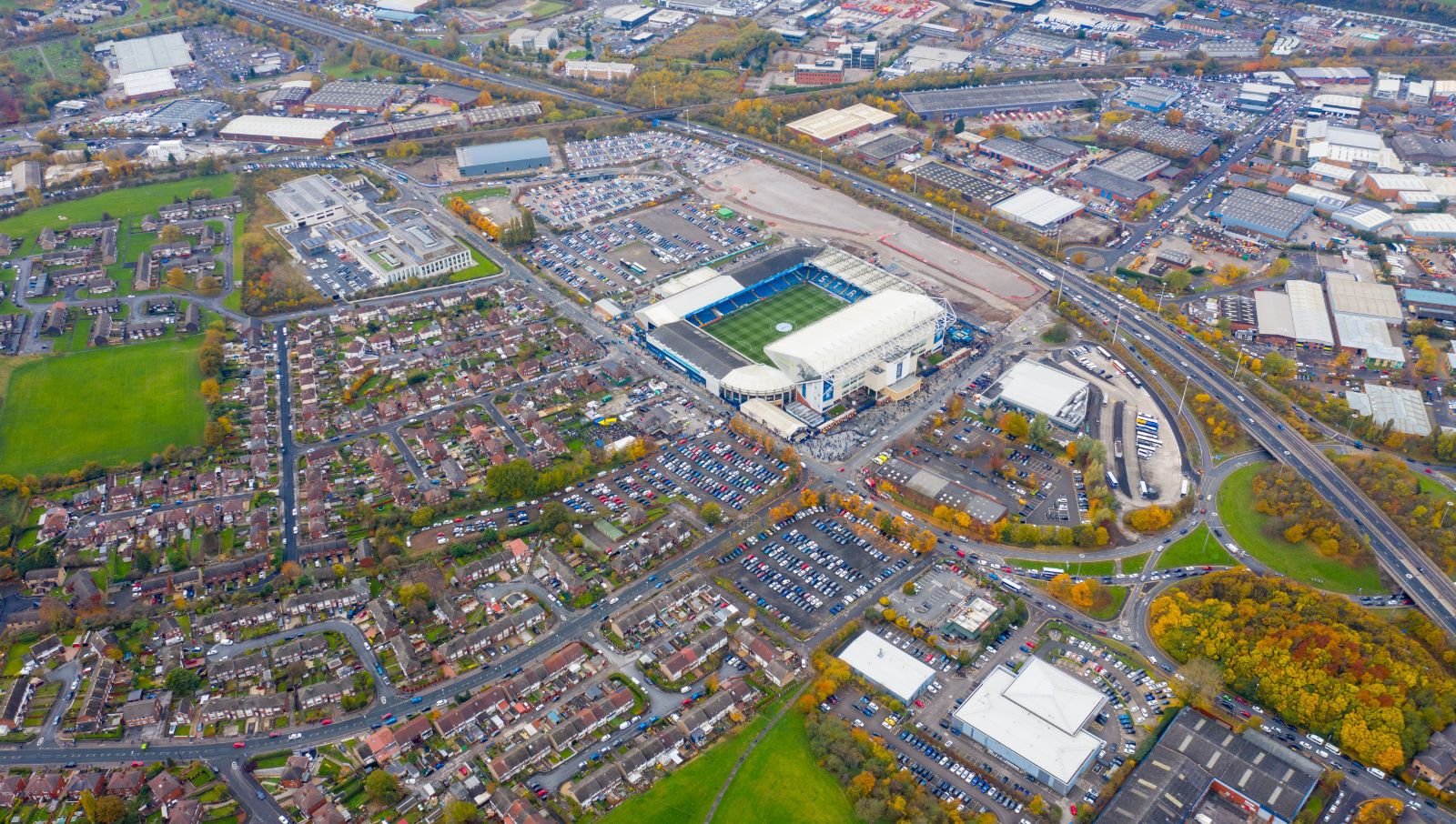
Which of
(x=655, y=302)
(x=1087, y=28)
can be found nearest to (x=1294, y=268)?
(x=655, y=302)

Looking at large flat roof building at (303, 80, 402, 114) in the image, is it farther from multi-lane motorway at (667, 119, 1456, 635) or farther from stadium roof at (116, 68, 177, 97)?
multi-lane motorway at (667, 119, 1456, 635)

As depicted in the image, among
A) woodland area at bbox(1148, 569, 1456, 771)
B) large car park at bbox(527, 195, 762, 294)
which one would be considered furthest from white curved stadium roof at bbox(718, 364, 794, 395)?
woodland area at bbox(1148, 569, 1456, 771)

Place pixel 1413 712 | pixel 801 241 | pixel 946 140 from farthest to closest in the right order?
pixel 946 140 → pixel 801 241 → pixel 1413 712

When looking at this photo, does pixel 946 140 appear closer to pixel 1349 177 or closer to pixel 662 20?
pixel 1349 177

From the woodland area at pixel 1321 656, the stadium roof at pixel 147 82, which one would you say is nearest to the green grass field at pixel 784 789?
the woodland area at pixel 1321 656

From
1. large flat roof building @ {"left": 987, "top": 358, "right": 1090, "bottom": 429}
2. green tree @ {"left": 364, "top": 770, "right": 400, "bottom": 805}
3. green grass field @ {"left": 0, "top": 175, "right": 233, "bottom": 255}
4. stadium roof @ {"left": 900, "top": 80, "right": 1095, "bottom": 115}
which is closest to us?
green tree @ {"left": 364, "top": 770, "right": 400, "bottom": 805}

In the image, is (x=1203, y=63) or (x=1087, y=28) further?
(x=1087, y=28)

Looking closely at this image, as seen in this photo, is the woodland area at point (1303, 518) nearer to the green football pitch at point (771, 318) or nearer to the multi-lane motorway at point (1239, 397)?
the multi-lane motorway at point (1239, 397)
